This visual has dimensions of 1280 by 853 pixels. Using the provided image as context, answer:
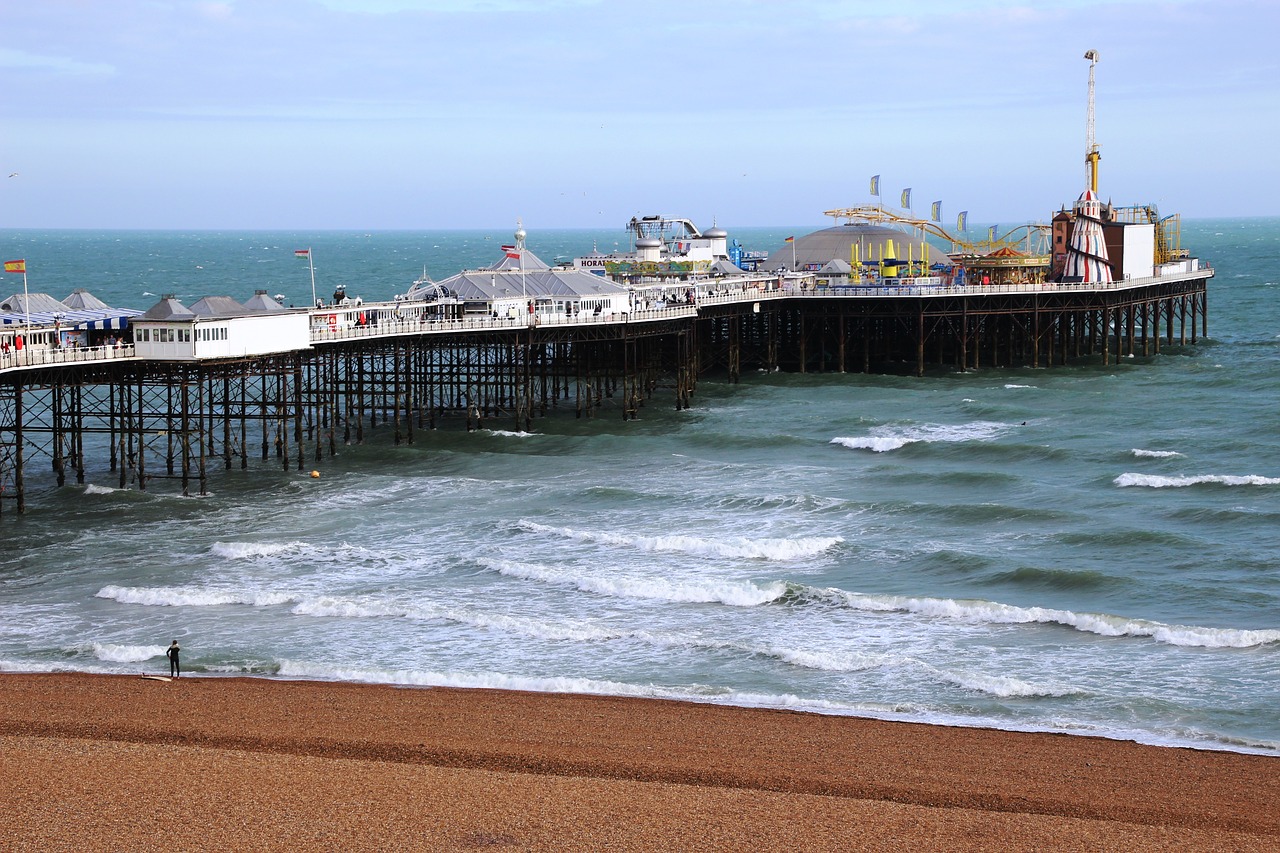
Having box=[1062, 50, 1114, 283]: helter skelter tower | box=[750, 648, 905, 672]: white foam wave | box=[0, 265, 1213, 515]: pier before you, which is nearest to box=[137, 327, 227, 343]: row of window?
box=[0, 265, 1213, 515]: pier

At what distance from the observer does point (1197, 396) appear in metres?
66.6

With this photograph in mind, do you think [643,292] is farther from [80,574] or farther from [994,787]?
[994,787]

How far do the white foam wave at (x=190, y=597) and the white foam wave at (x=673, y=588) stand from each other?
589cm

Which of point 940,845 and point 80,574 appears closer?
point 940,845

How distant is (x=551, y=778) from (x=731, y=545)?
1658 cm

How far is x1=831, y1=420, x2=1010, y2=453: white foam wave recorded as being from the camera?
53.8 m

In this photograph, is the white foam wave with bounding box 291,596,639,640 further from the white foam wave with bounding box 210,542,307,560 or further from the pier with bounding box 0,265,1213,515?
the pier with bounding box 0,265,1213,515

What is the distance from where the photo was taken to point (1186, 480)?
4591 centimetres

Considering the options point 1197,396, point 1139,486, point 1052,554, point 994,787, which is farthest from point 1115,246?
point 994,787

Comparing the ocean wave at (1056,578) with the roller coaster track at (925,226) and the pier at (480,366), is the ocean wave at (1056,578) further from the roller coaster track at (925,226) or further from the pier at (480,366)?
the roller coaster track at (925,226)

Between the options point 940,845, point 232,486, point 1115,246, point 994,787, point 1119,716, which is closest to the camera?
point 940,845

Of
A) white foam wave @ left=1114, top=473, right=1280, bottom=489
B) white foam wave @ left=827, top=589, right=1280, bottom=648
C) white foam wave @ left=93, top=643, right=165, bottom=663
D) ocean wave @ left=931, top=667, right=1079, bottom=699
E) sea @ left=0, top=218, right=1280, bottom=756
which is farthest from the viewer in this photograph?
white foam wave @ left=1114, top=473, right=1280, bottom=489

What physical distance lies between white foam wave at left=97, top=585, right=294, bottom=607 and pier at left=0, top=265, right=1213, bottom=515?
9.38 m

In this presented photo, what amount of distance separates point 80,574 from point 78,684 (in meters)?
8.74
